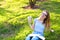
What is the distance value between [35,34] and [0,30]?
2345mm

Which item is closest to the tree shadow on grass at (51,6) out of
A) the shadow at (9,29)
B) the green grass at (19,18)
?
the green grass at (19,18)

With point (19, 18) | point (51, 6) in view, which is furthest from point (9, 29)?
point (51, 6)

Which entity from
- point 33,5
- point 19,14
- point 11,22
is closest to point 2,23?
point 11,22

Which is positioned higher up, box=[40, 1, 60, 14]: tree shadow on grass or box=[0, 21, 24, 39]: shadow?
box=[0, 21, 24, 39]: shadow

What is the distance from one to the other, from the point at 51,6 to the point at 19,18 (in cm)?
229

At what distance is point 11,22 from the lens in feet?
29.2

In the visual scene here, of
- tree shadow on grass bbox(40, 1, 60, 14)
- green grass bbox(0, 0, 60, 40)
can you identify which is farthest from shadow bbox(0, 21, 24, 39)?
tree shadow on grass bbox(40, 1, 60, 14)

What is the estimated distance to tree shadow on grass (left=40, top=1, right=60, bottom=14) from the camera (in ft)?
34.3

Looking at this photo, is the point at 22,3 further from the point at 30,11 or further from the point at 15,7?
the point at 30,11

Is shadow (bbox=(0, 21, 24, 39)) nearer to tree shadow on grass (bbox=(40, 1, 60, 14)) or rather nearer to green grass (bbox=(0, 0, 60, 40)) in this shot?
green grass (bbox=(0, 0, 60, 40))

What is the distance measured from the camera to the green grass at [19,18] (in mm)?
7772

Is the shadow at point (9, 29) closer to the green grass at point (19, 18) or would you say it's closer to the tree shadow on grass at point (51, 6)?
the green grass at point (19, 18)

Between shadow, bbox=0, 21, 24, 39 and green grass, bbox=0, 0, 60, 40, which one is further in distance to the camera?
shadow, bbox=0, 21, 24, 39

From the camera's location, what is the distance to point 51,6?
36.2ft
